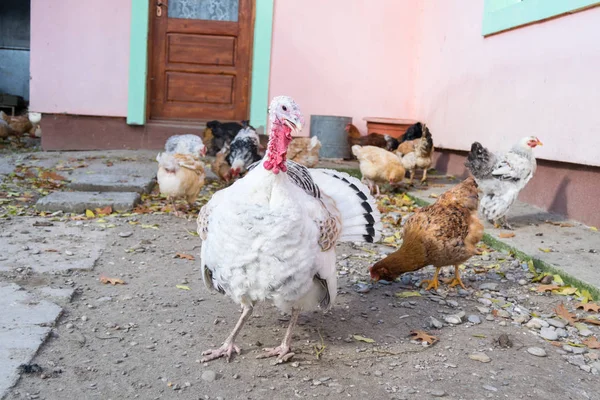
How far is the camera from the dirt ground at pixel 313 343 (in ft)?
8.82

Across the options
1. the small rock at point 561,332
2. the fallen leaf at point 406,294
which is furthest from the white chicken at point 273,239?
the small rock at point 561,332

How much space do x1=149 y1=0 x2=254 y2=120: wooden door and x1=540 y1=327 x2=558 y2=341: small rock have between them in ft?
21.8

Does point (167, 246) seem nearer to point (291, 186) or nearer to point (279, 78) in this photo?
point (291, 186)

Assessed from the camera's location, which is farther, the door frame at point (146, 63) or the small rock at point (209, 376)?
the door frame at point (146, 63)

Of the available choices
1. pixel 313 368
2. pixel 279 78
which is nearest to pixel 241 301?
pixel 313 368

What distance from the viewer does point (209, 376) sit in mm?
2764

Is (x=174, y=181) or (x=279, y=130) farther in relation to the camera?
(x=174, y=181)

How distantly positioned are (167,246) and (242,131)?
2876 mm

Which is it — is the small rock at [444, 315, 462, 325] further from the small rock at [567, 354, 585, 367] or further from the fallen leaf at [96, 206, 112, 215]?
the fallen leaf at [96, 206, 112, 215]

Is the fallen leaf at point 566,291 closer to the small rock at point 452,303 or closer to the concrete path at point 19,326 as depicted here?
the small rock at point 452,303

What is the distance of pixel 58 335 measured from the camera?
3.03 metres

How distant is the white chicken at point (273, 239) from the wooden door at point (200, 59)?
651 centimetres

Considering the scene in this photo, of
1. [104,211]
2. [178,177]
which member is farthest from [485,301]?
[104,211]

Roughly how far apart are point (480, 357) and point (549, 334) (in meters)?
0.58
